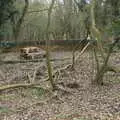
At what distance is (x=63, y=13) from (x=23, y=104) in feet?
70.5

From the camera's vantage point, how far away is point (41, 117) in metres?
7.88

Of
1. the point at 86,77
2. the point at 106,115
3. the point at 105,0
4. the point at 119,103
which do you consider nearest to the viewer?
the point at 106,115

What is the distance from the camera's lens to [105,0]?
19.5 metres

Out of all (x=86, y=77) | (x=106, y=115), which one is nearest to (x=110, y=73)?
(x=86, y=77)

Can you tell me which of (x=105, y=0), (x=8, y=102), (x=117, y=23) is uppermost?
(x=105, y=0)

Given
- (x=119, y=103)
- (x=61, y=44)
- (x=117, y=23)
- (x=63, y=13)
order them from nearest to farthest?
(x=119, y=103)
(x=117, y=23)
(x=63, y=13)
(x=61, y=44)

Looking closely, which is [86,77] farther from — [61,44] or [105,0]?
[61,44]

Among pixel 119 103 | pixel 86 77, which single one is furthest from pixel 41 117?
pixel 86 77

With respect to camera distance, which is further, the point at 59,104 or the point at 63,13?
the point at 63,13

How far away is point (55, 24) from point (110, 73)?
2063 cm

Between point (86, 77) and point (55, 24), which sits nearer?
point (86, 77)

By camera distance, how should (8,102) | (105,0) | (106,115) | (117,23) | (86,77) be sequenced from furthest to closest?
(105,0) < (86,77) < (117,23) < (8,102) < (106,115)

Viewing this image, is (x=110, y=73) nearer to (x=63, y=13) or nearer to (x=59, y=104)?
(x=59, y=104)

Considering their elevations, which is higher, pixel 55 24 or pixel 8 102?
pixel 55 24
